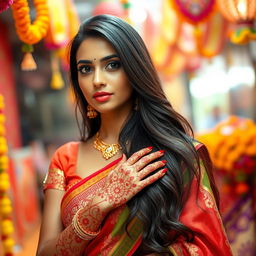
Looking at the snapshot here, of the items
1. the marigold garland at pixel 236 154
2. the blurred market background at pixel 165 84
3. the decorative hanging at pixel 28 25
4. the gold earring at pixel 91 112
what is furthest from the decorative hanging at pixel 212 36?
the gold earring at pixel 91 112

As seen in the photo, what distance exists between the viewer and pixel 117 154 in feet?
5.48

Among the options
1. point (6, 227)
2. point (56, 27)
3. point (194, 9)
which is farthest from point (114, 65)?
point (194, 9)

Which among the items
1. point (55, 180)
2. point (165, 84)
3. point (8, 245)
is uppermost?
point (55, 180)

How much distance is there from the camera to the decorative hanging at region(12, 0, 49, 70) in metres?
1.74

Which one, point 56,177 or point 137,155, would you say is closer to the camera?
point 137,155

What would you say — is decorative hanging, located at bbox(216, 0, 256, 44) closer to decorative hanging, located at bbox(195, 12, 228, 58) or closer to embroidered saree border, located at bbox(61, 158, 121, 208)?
decorative hanging, located at bbox(195, 12, 228, 58)

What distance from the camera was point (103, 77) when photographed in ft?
5.17

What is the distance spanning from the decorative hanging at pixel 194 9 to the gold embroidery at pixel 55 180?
2078 millimetres

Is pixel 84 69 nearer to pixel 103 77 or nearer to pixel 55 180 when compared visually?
pixel 103 77

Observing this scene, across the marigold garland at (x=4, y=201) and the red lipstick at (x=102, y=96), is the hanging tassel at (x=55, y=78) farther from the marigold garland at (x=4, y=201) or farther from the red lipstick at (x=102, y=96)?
the red lipstick at (x=102, y=96)

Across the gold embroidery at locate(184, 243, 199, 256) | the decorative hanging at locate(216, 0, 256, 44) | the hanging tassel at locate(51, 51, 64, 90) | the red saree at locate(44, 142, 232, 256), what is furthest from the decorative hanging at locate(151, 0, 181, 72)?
the gold embroidery at locate(184, 243, 199, 256)

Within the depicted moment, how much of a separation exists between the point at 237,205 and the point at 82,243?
1973 millimetres

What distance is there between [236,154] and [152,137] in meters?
1.58

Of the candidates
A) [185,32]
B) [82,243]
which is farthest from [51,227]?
[185,32]
